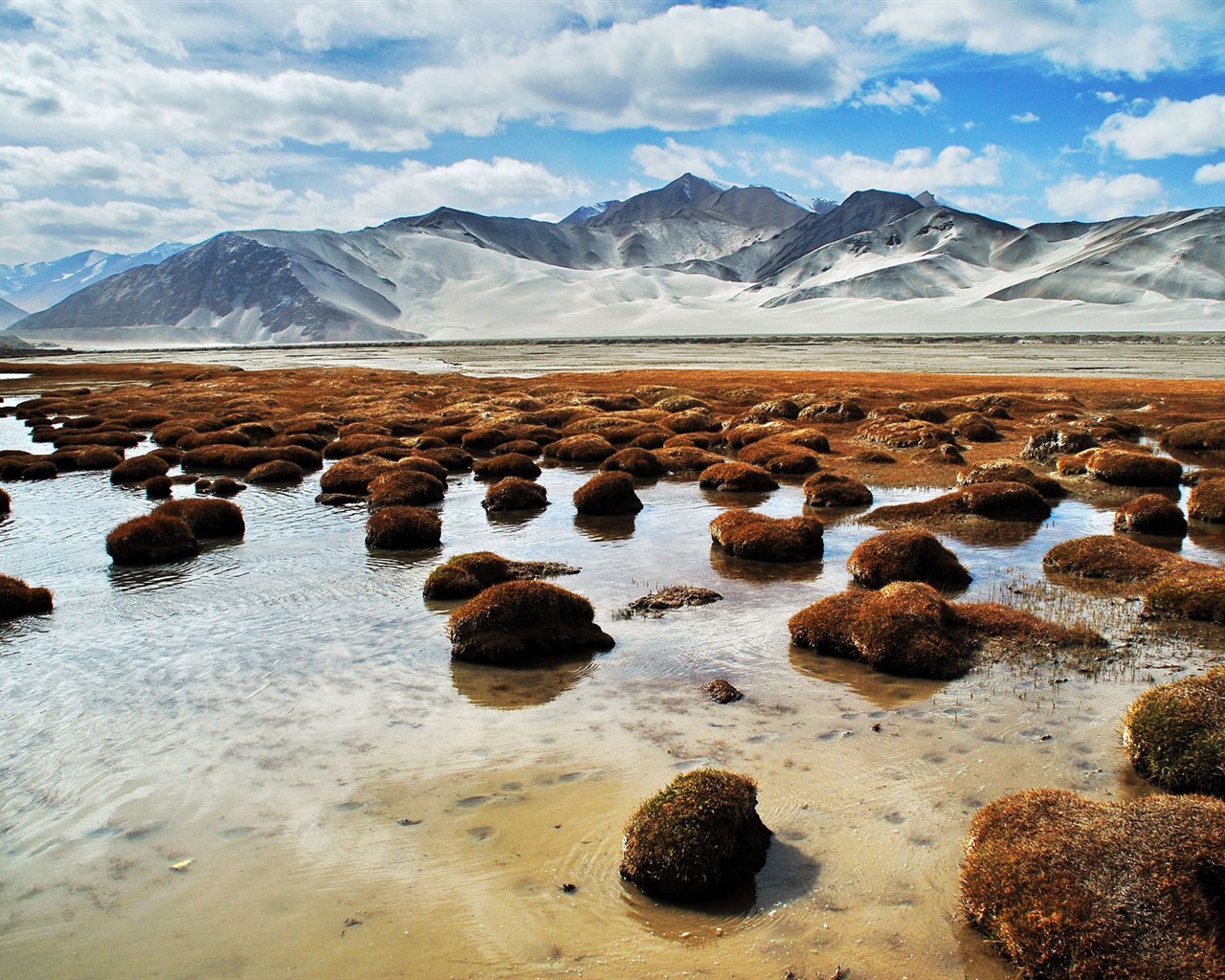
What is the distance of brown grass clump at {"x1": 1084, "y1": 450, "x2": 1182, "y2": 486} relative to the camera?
28516 mm

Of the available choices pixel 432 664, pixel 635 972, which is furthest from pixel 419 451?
pixel 635 972

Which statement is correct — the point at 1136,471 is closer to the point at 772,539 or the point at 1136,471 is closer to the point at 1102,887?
the point at 772,539

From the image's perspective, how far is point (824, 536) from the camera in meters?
21.8

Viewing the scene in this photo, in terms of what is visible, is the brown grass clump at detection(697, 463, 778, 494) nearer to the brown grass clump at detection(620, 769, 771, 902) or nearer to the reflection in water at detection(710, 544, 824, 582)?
the reflection in water at detection(710, 544, 824, 582)

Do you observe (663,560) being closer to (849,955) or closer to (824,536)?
(824,536)

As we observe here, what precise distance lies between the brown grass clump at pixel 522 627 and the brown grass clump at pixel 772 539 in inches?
258

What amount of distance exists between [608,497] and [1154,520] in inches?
558

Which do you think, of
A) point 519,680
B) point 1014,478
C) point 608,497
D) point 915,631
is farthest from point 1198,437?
point 519,680

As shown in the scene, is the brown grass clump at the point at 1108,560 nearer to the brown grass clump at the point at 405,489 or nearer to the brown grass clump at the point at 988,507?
the brown grass clump at the point at 988,507

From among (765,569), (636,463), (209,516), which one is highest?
(209,516)

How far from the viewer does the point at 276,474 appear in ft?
107

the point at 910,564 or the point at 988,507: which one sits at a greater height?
the point at 910,564

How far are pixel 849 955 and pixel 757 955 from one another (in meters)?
0.71

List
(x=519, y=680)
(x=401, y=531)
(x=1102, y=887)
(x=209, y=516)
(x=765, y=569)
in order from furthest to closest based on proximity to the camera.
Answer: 1. (x=209, y=516)
2. (x=401, y=531)
3. (x=765, y=569)
4. (x=519, y=680)
5. (x=1102, y=887)
